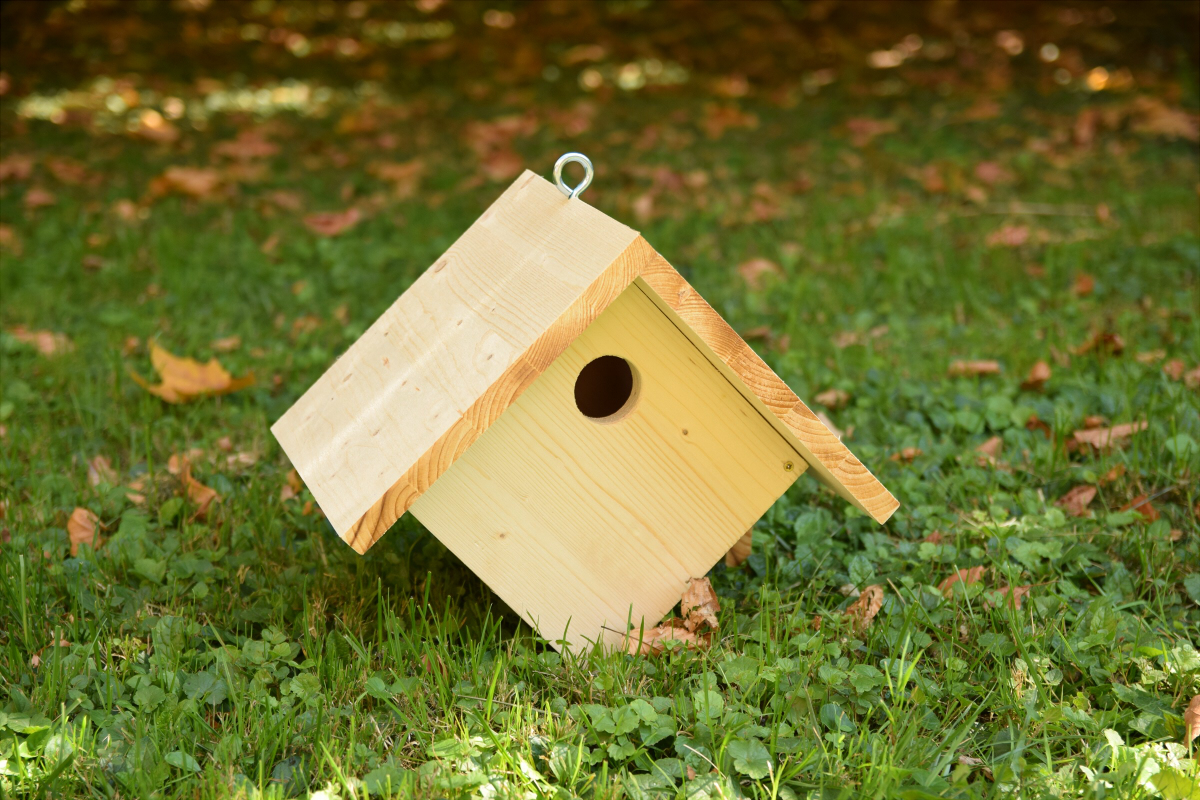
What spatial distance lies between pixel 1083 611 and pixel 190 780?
1.65 m

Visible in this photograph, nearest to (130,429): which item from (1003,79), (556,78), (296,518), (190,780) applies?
(296,518)

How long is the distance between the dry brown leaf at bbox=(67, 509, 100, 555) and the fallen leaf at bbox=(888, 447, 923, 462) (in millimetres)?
1975

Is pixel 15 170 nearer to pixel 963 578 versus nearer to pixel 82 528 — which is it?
pixel 82 528

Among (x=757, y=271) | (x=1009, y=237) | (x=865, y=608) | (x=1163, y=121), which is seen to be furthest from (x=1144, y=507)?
(x=1163, y=121)

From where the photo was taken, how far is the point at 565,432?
1999mm

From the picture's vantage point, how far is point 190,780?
5.47 feet

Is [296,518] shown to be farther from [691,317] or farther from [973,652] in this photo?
[973,652]

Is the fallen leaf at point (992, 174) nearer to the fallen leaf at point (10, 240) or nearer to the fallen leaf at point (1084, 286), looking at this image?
the fallen leaf at point (1084, 286)

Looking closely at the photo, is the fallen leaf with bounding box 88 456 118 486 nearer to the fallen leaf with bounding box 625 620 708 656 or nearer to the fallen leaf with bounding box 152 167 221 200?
the fallen leaf with bounding box 625 620 708 656

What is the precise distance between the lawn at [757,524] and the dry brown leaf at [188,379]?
5 centimetres

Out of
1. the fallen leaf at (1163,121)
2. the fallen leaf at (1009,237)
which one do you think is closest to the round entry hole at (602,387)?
the fallen leaf at (1009,237)

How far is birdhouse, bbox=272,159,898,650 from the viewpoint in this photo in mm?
1772

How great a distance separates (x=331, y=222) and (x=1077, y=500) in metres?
3.60

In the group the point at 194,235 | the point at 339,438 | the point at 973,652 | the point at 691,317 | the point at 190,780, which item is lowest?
the point at 194,235
